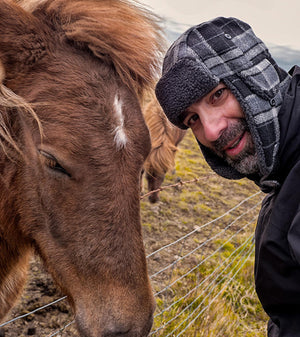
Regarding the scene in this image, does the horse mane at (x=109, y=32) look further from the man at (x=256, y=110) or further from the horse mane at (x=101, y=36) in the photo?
the man at (x=256, y=110)

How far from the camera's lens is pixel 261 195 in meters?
8.21

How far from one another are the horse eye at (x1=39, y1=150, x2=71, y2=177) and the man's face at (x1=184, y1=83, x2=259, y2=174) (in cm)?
86

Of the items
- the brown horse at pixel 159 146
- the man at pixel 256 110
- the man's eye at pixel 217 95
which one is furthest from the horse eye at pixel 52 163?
the brown horse at pixel 159 146

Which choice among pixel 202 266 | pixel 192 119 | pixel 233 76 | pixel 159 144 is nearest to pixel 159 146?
pixel 159 144

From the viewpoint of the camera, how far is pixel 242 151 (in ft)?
7.05

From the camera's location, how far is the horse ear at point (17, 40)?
1.79 m

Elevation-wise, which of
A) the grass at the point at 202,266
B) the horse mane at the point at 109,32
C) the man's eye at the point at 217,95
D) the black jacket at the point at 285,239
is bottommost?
the grass at the point at 202,266

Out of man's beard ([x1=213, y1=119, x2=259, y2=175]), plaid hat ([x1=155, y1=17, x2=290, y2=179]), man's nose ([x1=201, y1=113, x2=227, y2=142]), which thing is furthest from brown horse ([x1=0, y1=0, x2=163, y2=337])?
man's beard ([x1=213, y1=119, x2=259, y2=175])

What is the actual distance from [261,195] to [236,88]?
6.71 metres

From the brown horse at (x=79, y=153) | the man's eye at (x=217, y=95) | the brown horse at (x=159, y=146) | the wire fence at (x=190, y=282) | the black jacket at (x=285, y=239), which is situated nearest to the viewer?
the brown horse at (x=79, y=153)

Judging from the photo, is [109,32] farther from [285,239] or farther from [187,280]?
[187,280]

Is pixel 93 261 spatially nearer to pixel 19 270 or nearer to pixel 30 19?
pixel 19 270

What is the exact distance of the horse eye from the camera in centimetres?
173

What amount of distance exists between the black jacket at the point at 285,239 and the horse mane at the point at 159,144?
361cm
